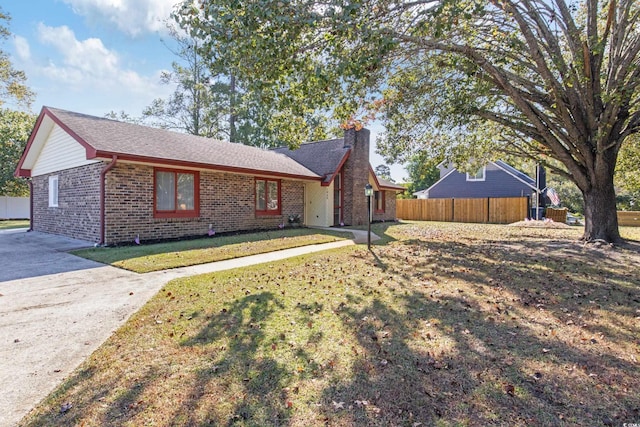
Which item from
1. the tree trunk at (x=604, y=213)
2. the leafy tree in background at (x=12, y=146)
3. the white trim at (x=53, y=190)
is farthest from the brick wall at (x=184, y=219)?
the leafy tree in background at (x=12, y=146)

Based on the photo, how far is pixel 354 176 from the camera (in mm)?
16938

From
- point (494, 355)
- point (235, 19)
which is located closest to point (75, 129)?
point (235, 19)

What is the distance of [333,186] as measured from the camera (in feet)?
54.6

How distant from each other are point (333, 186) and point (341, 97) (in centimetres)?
776

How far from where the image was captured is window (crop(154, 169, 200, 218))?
34.5 ft

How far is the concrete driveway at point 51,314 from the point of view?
276 cm

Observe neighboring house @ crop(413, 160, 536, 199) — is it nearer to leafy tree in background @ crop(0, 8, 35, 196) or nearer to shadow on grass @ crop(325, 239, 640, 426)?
shadow on grass @ crop(325, 239, 640, 426)

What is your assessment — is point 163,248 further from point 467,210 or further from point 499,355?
point 467,210

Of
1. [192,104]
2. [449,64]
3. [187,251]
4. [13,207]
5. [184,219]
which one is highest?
[192,104]

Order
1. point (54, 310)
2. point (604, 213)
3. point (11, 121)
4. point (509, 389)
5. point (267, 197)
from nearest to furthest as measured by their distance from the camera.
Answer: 1. point (509, 389)
2. point (54, 310)
3. point (604, 213)
4. point (267, 197)
5. point (11, 121)

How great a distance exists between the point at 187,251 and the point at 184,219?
2850mm

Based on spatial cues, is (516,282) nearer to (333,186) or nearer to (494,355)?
(494,355)

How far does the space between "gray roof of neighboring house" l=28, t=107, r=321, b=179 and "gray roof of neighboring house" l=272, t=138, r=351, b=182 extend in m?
1.32

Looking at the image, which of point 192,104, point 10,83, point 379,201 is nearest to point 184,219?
point 379,201
